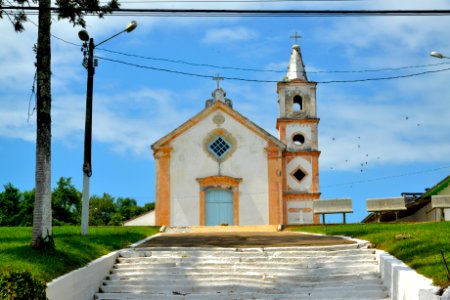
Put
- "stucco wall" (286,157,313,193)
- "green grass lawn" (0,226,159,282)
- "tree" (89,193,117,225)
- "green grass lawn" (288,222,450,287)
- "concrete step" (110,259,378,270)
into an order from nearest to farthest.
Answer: "green grass lawn" (288,222,450,287)
"green grass lawn" (0,226,159,282)
"concrete step" (110,259,378,270)
"stucco wall" (286,157,313,193)
"tree" (89,193,117,225)

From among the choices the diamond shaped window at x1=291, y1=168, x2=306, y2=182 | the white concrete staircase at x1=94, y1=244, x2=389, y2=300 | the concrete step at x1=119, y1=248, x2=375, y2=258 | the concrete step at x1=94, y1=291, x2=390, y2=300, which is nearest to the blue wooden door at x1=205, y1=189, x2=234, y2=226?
the diamond shaped window at x1=291, y1=168, x2=306, y2=182

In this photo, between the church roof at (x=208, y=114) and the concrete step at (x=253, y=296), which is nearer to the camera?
the concrete step at (x=253, y=296)

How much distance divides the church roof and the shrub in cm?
2453

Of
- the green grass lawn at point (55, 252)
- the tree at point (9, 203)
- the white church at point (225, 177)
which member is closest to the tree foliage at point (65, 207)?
the tree at point (9, 203)

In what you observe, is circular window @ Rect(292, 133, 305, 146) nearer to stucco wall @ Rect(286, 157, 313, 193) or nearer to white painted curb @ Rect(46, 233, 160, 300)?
stucco wall @ Rect(286, 157, 313, 193)

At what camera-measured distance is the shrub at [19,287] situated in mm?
10031

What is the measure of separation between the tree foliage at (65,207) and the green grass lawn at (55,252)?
2055 cm

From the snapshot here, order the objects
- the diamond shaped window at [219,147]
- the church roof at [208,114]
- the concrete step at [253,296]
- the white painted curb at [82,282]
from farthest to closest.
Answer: the diamond shaped window at [219,147]
the church roof at [208,114]
the concrete step at [253,296]
the white painted curb at [82,282]

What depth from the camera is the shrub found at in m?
10.0

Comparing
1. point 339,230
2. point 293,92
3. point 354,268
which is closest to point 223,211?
point 293,92

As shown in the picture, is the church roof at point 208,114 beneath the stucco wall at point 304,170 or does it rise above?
above

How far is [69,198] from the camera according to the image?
177 ft

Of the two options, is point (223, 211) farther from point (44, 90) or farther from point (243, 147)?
point (44, 90)

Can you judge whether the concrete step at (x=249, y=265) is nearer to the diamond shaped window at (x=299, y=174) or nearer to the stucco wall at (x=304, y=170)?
the stucco wall at (x=304, y=170)
